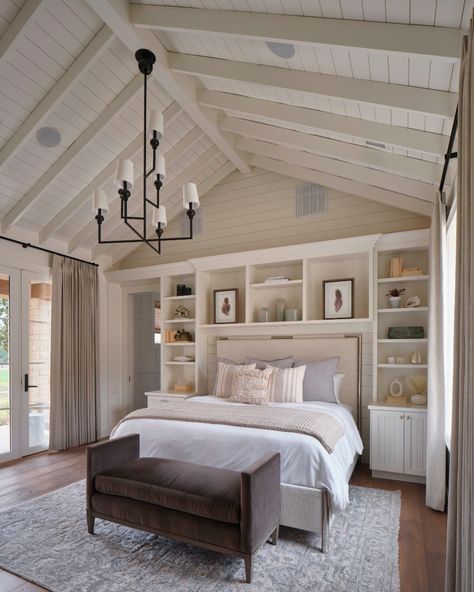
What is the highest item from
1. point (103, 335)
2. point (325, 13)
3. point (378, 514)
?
point (325, 13)

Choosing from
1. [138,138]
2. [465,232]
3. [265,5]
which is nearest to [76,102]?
[138,138]

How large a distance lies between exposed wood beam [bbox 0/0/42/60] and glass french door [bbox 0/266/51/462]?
102 inches

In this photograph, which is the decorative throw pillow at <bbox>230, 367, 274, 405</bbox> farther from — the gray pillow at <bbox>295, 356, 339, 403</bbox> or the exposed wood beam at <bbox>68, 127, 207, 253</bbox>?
the exposed wood beam at <bbox>68, 127, 207, 253</bbox>

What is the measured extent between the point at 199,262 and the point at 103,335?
2.00m

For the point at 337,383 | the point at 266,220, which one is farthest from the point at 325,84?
the point at 337,383

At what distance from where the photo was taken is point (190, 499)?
2.38 meters

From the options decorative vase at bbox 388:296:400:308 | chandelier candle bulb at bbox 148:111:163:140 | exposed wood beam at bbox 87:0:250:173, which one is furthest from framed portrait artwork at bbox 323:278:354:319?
chandelier candle bulb at bbox 148:111:163:140

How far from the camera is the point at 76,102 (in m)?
3.46

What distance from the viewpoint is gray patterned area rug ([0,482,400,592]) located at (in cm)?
225

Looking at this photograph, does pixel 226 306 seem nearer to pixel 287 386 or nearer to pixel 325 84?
pixel 287 386

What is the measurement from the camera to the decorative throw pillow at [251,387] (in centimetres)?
390

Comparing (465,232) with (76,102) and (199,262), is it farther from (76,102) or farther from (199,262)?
(199,262)

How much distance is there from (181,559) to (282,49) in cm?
340

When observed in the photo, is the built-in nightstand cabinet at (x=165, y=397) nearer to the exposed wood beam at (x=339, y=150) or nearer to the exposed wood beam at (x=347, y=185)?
the exposed wood beam at (x=347, y=185)
